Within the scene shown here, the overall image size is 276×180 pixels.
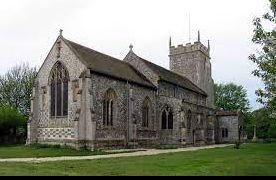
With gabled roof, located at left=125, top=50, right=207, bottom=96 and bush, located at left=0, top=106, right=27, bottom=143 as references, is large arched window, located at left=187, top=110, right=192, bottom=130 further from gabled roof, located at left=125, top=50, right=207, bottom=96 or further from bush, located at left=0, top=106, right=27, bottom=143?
bush, located at left=0, top=106, right=27, bottom=143

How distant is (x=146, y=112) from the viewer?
1703 inches

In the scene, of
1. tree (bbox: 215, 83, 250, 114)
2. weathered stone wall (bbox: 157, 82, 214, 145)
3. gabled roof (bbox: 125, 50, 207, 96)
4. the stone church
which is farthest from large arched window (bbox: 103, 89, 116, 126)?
tree (bbox: 215, 83, 250, 114)

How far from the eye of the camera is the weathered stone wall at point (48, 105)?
3511 centimetres

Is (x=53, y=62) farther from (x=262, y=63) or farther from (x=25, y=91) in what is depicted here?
(x=25, y=91)

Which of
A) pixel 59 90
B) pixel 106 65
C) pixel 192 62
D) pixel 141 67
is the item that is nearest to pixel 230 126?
pixel 192 62

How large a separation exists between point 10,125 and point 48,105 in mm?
10730

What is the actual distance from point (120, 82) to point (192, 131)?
15700 millimetres

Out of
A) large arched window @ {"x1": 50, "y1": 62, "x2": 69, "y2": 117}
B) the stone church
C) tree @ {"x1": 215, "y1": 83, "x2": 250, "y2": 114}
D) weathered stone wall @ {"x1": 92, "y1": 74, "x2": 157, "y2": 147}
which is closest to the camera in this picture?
the stone church

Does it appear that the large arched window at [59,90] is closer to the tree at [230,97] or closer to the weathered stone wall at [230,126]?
Result: the weathered stone wall at [230,126]

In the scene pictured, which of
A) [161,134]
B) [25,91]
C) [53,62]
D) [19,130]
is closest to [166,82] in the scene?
[161,134]

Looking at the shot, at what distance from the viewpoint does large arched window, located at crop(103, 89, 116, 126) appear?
3675 centimetres

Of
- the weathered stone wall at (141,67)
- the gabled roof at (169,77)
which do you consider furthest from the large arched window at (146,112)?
the gabled roof at (169,77)

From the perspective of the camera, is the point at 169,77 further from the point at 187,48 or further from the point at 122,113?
the point at 122,113

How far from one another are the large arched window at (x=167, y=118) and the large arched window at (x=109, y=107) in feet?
31.4
